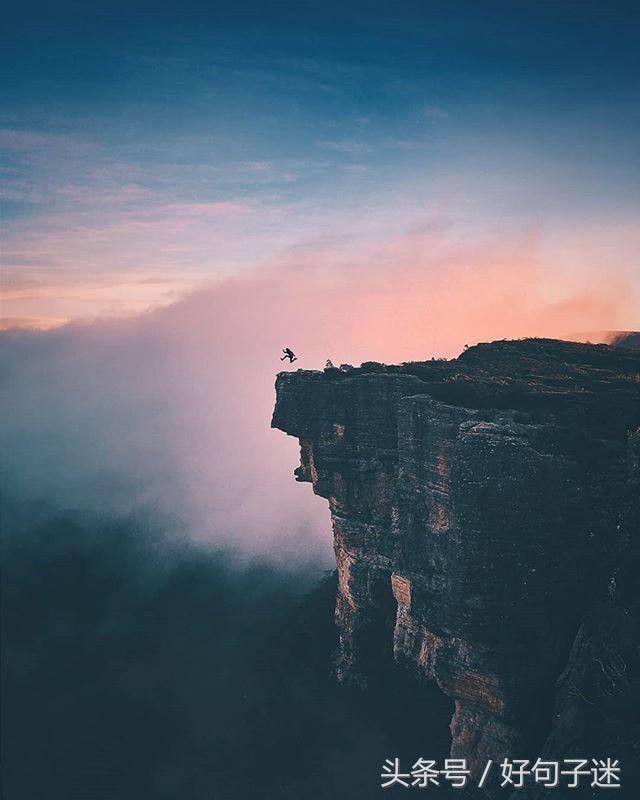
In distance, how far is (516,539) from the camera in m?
31.4

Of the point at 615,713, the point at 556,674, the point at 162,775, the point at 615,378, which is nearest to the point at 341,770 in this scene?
the point at 162,775

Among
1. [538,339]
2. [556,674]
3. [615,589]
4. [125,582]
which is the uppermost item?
[538,339]

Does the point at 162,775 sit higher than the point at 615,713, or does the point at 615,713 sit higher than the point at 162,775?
the point at 615,713

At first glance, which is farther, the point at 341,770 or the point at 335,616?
the point at 335,616

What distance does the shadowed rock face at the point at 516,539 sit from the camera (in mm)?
31016

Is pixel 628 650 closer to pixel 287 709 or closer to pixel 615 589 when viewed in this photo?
pixel 615 589

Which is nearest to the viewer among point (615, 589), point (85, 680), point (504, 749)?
point (615, 589)

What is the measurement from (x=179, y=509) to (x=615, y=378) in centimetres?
8683

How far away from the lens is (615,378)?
42094 millimetres

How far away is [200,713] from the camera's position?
161 feet

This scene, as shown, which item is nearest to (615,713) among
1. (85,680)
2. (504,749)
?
(504,749)

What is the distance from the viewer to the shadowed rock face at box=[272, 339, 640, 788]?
31.0 metres

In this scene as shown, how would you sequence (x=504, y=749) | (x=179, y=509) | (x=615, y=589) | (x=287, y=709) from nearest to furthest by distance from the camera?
(x=615, y=589), (x=504, y=749), (x=287, y=709), (x=179, y=509)

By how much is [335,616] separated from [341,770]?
1701cm
